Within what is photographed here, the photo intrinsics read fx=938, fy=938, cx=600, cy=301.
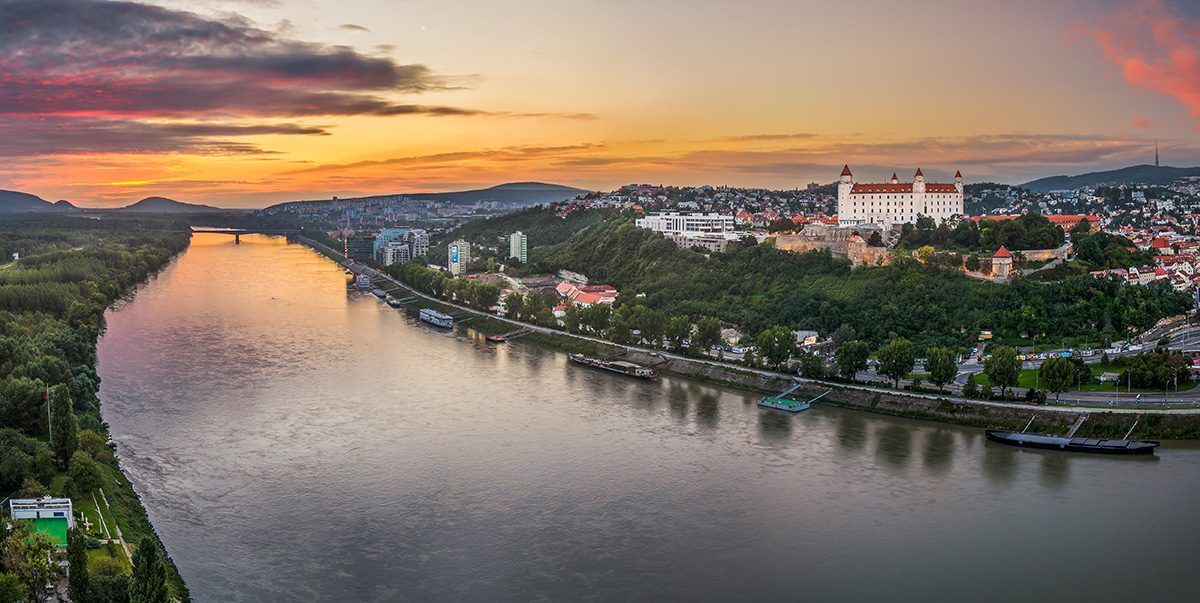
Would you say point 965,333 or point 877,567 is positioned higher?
point 965,333

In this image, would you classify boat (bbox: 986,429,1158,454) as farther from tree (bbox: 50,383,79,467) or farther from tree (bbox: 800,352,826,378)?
tree (bbox: 50,383,79,467)

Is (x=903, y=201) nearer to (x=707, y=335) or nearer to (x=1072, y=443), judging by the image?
(x=707, y=335)

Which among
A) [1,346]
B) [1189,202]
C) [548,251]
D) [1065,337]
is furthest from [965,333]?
[1189,202]

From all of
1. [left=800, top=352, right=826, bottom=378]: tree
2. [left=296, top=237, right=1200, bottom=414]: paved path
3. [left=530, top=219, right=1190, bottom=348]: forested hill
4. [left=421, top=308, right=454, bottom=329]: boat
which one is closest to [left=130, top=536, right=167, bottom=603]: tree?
[left=296, top=237, right=1200, bottom=414]: paved path

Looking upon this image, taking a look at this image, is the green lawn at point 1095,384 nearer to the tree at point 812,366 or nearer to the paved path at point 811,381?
the paved path at point 811,381

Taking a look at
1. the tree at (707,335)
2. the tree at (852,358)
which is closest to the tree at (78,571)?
the tree at (852,358)

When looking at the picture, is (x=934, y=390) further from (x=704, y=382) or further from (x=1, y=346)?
(x=1, y=346)
